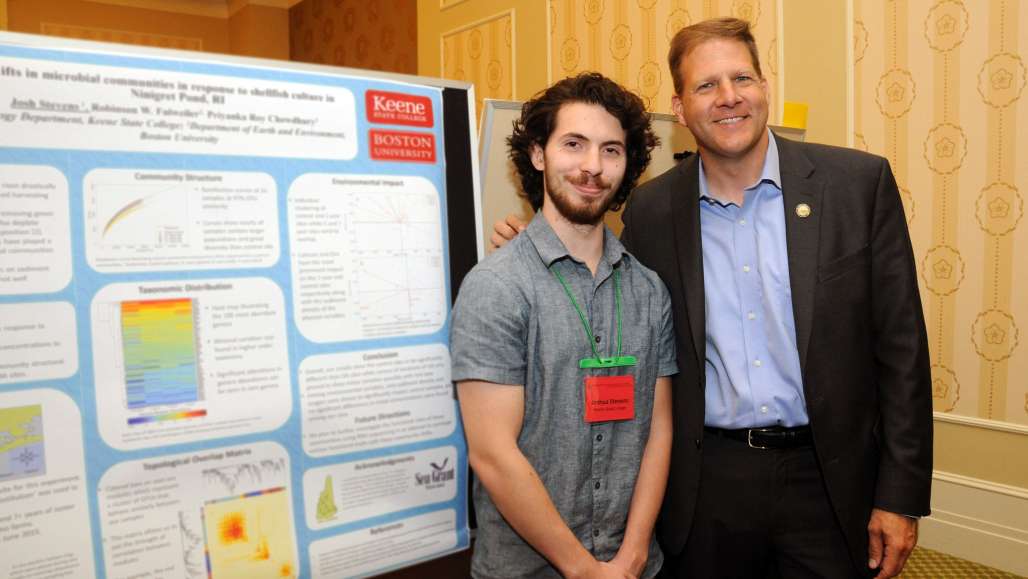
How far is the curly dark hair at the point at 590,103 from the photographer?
1.49 m

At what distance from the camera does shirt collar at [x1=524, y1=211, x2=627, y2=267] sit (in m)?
1.43

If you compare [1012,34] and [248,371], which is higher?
[1012,34]

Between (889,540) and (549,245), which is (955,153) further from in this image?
(549,245)

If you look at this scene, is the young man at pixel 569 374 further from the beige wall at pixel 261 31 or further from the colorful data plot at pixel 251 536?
the beige wall at pixel 261 31

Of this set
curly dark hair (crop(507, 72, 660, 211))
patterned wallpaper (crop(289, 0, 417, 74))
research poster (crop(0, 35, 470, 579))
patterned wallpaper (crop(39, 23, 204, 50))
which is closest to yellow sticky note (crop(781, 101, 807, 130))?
curly dark hair (crop(507, 72, 660, 211))

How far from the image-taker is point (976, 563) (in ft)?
9.53

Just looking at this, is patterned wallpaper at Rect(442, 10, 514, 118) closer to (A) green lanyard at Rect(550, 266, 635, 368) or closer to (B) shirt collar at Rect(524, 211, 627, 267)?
(B) shirt collar at Rect(524, 211, 627, 267)

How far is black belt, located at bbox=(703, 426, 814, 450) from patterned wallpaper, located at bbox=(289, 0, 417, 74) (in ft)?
18.5

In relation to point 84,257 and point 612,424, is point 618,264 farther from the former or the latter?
point 84,257

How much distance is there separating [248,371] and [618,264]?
78 centimetres

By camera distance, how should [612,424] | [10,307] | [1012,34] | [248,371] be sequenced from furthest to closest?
[1012,34], [612,424], [248,371], [10,307]

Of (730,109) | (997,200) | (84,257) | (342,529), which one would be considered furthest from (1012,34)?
(84,257)

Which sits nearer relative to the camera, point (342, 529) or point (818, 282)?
point (342, 529)

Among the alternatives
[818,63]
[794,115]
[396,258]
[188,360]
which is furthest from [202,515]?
[818,63]
